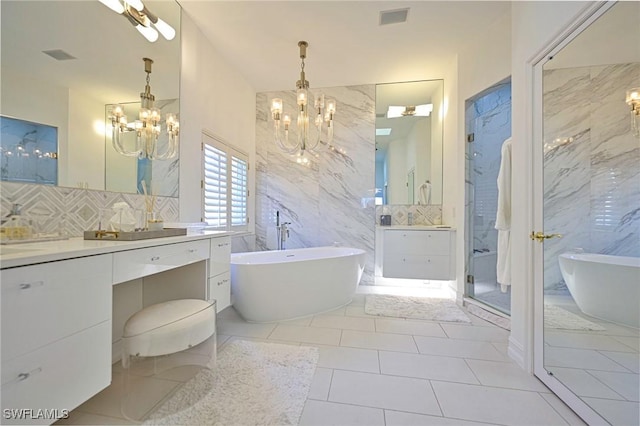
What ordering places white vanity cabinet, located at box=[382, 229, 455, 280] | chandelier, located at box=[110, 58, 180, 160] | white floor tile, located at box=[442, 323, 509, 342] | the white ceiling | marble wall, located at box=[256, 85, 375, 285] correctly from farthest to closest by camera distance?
marble wall, located at box=[256, 85, 375, 285]
white vanity cabinet, located at box=[382, 229, 455, 280]
the white ceiling
white floor tile, located at box=[442, 323, 509, 342]
chandelier, located at box=[110, 58, 180, 160]

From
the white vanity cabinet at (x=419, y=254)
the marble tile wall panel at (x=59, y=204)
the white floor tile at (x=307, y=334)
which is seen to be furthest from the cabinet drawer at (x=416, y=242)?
the marble tile wall panel at (x=59, y=204)

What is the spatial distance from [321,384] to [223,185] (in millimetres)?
2413

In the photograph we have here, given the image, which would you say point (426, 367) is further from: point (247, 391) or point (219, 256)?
point (219, 256)

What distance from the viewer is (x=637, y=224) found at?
1440 millimetres

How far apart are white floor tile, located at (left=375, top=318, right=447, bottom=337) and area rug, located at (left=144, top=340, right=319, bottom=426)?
0.80 meters

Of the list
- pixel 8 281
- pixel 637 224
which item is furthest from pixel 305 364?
pixel 637 224

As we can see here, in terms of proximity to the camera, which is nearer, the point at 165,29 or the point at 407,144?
the point at 165,29

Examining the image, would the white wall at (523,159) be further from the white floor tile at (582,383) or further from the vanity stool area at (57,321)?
the vanity stool area at (57,321)

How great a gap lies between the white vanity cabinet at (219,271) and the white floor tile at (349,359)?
2.81 ft

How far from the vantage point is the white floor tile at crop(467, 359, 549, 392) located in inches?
62.6

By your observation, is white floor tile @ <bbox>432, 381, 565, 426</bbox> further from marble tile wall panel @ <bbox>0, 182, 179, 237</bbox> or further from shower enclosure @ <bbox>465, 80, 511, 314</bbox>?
marble tile wall panel @ <bbox>0, 182, 179, 237</bbox>

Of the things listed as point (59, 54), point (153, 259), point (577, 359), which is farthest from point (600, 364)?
point (59, 54)

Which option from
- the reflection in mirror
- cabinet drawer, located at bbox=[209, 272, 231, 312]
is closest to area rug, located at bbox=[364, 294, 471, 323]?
the reflection in mirror

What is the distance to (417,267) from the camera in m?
3.25
